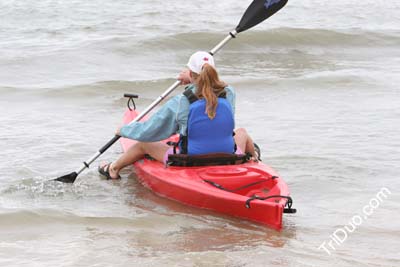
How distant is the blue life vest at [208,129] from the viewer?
238 inches

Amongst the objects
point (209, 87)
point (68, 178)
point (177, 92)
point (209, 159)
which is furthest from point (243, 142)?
point (177, 92)

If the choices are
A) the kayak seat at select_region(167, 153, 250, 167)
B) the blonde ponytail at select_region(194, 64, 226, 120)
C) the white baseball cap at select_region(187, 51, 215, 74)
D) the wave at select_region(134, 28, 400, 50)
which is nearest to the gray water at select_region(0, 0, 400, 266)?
the wave at select_region(134, 28, 400, 50)

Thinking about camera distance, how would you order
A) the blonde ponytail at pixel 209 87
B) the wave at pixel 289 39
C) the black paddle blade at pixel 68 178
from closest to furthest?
the blonde ponytail at pixel 209 87 < the black paddle blade at pixel 68 178 < the wave at pixel 289 39

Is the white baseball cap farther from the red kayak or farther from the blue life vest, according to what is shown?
the red kayak

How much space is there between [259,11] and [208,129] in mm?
2013

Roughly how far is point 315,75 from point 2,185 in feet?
21.7

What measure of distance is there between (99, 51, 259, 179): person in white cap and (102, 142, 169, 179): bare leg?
0.24 m

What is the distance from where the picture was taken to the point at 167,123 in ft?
20.5

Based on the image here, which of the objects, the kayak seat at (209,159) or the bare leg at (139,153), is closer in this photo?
the kayak seat at (209,159)

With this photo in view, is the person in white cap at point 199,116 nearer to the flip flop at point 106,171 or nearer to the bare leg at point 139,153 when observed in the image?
the bare leg at point 139,153

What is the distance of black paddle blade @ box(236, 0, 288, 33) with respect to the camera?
25.0 feet

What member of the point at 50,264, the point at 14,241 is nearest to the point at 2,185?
the point at 14,241

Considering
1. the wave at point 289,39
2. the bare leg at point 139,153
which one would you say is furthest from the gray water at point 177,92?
the bare leg at point 139,153

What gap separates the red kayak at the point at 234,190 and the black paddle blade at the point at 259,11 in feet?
6.20
